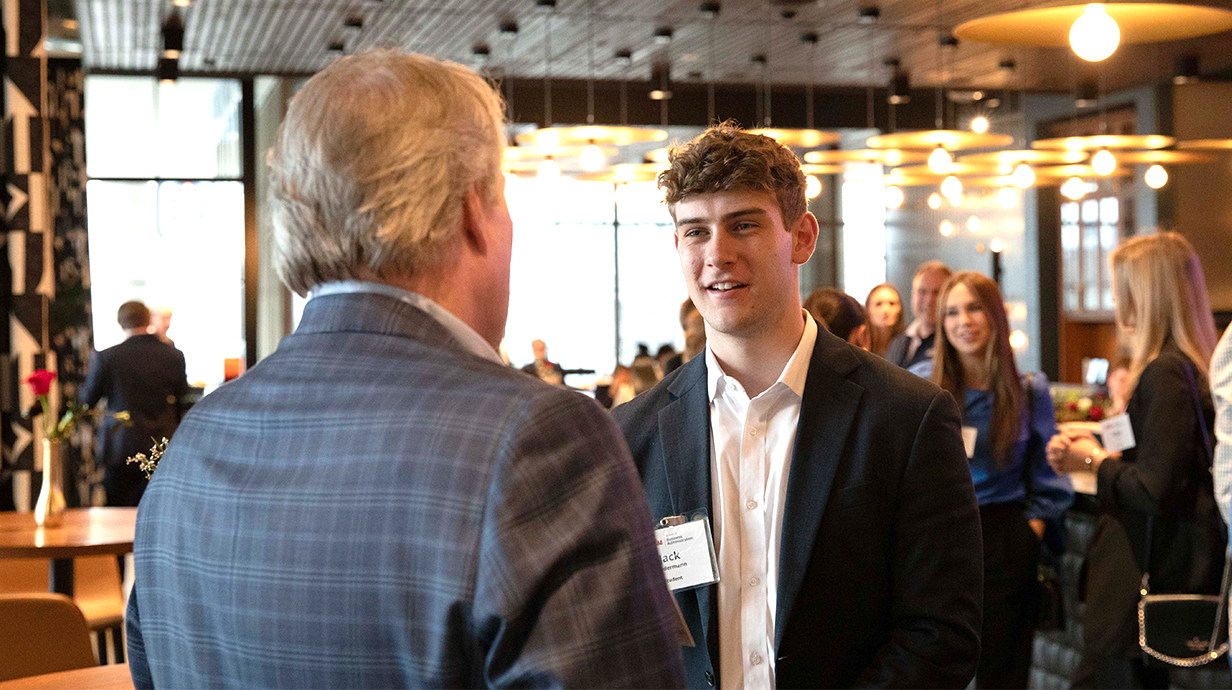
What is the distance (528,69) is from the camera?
41.5ft

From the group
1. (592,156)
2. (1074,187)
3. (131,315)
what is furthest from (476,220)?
(1074,187)

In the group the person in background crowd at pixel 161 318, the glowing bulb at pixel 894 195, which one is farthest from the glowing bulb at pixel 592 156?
the glowing bulb at pixel 894 195

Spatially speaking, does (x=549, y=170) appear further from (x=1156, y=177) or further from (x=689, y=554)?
(x=689, y=554)

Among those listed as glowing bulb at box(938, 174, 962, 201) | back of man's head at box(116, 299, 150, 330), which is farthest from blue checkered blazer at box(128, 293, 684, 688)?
glowing bulb at box(938, 174, 962, 201)

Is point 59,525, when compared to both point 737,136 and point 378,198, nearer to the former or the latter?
point 737,136

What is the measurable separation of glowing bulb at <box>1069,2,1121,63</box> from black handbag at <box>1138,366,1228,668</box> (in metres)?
1.32

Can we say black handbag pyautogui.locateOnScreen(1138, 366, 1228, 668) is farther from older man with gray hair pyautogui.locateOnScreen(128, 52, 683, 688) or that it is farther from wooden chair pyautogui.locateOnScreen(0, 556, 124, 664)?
wooden chair pyautogui.locateOnScreen(0, 556, 124, 664)

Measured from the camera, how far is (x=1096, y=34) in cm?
401

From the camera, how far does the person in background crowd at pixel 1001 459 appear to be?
11.3 feet

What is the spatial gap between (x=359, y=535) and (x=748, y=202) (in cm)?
102

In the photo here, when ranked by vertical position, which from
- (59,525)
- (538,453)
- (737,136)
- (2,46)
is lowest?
(59,525)

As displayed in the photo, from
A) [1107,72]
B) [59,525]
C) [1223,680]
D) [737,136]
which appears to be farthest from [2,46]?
[1107,72]

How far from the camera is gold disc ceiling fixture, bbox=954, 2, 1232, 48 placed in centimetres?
496

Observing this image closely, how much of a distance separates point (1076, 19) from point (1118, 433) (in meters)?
2.30
